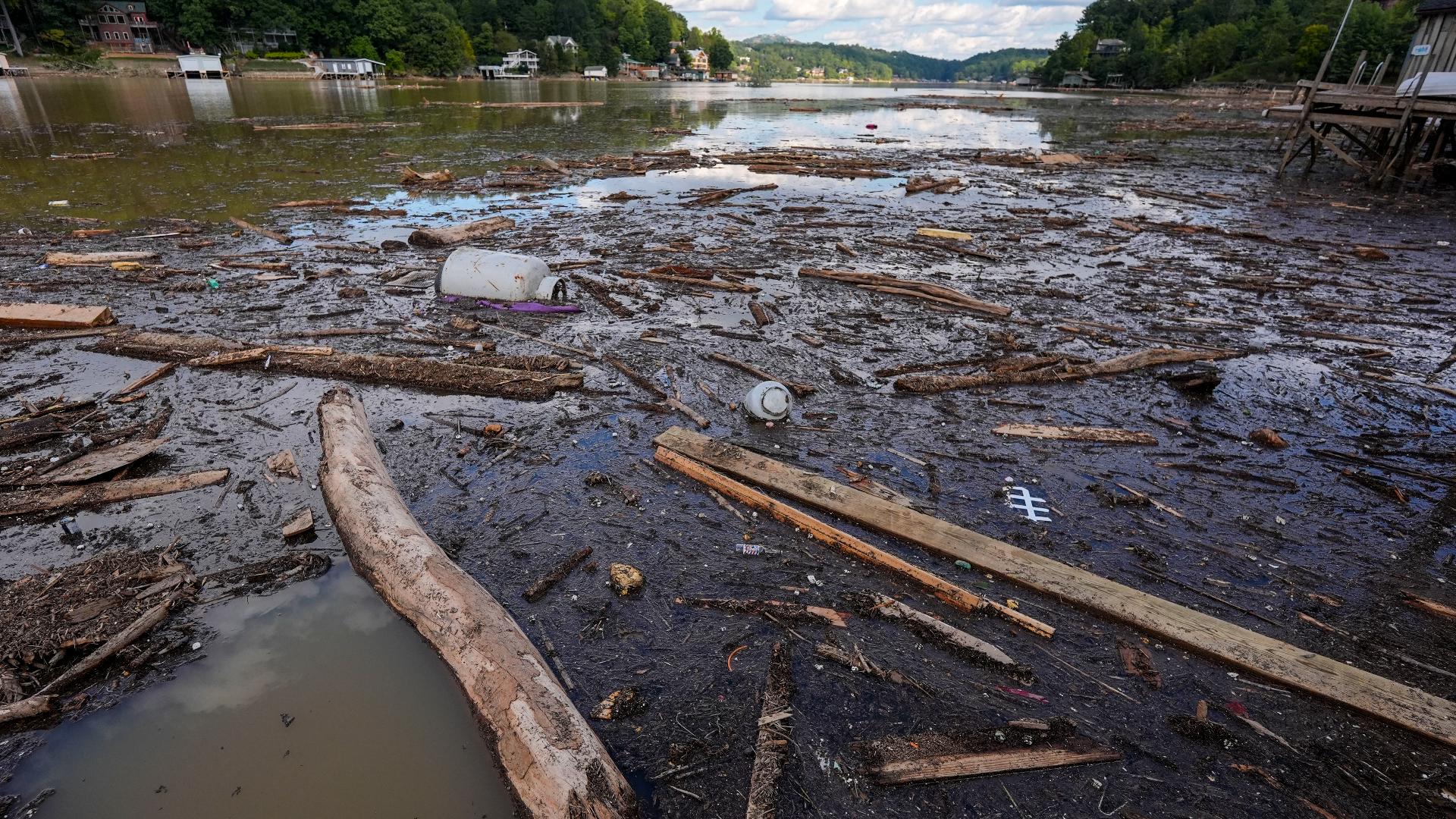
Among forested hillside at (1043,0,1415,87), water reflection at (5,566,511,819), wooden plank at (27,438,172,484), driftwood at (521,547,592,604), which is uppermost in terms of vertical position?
forested hillside at (1043,0,1415,87)

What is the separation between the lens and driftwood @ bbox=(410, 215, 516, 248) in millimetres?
11195

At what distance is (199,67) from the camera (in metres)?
73.8

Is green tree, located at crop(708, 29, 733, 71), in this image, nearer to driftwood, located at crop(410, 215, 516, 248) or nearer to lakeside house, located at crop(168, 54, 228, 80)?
lakeside house, located at crop(168, 54, 228, 80)

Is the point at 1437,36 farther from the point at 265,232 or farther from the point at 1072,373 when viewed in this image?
the point at 265,232

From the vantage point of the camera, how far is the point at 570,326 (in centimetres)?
803

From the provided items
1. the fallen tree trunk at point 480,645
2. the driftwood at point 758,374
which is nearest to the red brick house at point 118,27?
the driftwood at point 758,374

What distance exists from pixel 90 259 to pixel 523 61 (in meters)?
132

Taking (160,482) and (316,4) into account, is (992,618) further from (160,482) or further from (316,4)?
(316,4)

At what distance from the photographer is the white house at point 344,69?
8656 cm

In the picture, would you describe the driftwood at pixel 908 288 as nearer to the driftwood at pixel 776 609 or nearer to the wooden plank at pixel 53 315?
the driftwood at pixel 776 609

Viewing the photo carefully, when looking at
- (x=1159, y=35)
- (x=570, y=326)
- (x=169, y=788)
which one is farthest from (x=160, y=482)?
(x=1159, y=35)

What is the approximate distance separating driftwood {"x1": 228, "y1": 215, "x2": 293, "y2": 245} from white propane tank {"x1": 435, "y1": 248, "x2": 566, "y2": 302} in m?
5.33

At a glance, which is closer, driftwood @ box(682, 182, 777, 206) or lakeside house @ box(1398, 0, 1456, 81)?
driftwood @ box(682, 182, 777, 206)

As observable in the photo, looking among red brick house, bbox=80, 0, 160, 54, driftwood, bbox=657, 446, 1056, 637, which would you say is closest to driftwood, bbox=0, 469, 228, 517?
driftwood, bbox=657, 446, 1056, 637
